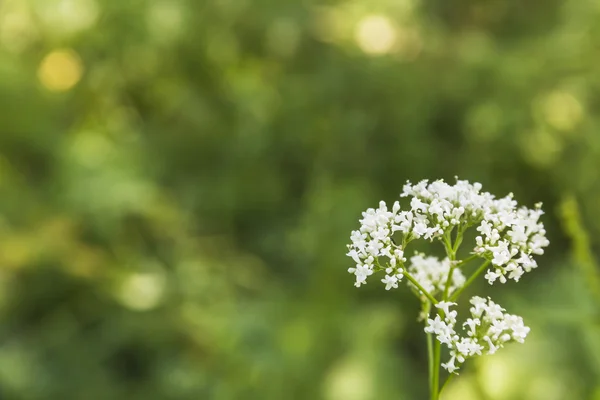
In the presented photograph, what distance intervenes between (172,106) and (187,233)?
0.49 m

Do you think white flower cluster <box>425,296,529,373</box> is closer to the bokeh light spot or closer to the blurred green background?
the blurred green background

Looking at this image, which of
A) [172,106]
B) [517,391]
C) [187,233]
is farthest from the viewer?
[172,106]

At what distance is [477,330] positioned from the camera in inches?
19.2

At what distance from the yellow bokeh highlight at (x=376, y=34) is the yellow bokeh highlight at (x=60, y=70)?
1.01m

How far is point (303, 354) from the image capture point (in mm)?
1822

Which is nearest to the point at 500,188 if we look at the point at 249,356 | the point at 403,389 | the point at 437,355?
the point at 403,389

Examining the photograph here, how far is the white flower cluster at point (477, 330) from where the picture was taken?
1.47 feet

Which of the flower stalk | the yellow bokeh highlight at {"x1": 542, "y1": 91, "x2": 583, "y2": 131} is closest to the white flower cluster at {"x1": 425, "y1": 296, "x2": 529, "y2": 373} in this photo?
the flower stalk

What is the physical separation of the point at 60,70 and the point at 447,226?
2287 millimetres

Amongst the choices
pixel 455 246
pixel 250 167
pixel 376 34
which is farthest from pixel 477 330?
pixel 376 34

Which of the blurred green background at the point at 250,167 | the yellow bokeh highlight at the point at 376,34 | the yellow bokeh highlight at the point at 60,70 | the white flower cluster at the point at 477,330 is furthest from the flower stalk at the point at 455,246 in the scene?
the yellow bokeh highlight at the point at 60,70

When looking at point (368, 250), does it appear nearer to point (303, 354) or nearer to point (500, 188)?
point (303, 354)

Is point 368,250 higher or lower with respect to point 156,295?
lower

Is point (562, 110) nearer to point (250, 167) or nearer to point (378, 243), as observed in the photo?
point (250, 167)
